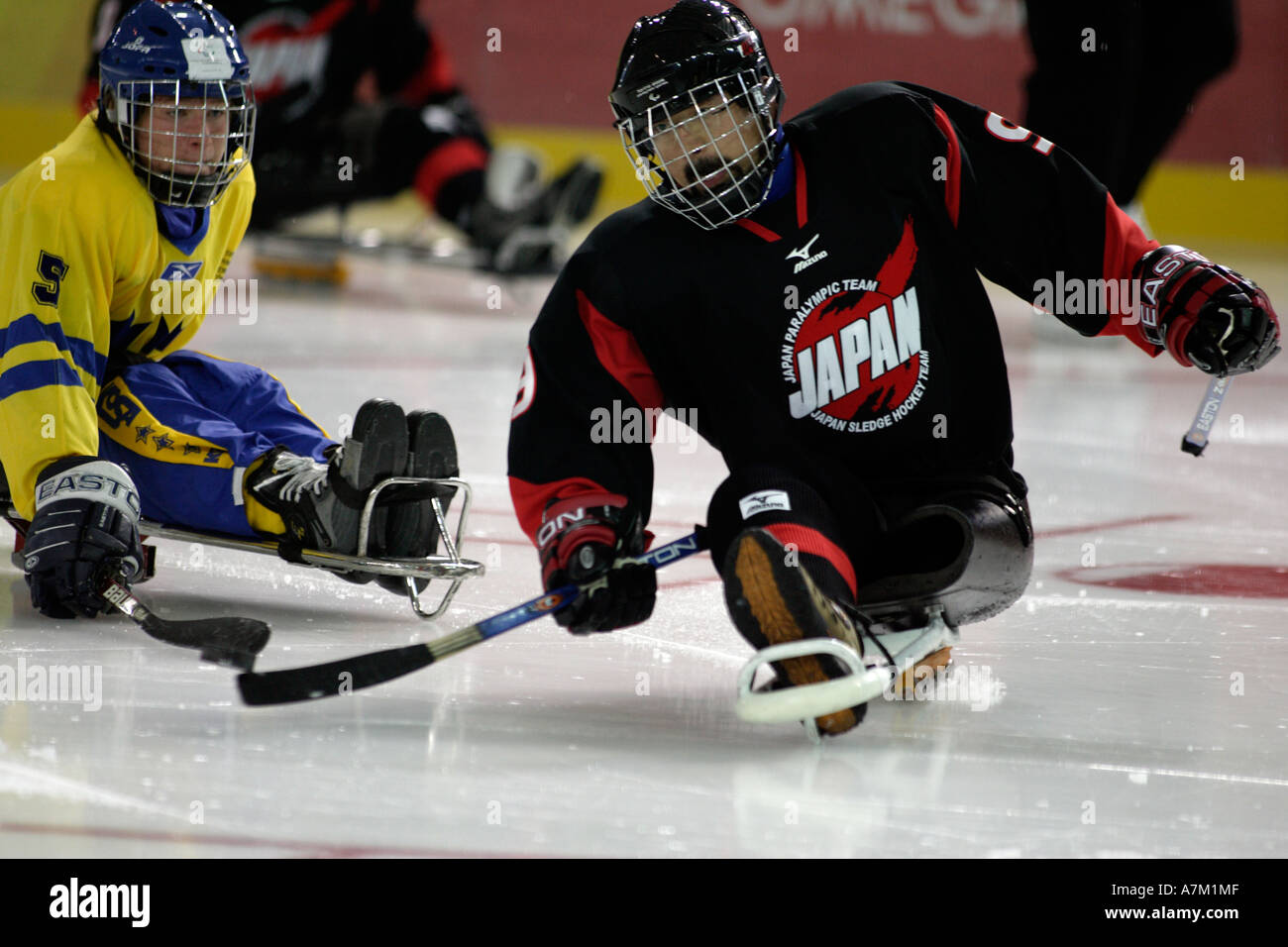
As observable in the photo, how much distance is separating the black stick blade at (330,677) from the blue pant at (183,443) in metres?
0.55

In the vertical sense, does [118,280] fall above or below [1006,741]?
above

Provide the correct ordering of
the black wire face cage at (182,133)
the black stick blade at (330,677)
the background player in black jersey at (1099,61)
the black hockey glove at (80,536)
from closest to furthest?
the black stick blade at (330,677) < the black hockey glove at (80,536) < the black wire face cage at (182,133) < the background player in black jersey at (1099,61)

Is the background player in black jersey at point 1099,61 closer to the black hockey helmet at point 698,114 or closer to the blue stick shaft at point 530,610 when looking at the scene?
the black hockey helmet at point 698,114

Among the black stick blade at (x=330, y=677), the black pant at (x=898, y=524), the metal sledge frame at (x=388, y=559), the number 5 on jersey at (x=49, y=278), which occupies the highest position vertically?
the number 5 on jersey at (x=49, y=278)

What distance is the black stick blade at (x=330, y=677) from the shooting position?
5.59 ft

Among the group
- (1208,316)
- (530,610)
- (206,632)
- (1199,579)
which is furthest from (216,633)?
(1199,579)

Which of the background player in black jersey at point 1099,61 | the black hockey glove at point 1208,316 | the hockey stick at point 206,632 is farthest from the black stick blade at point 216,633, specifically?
the background player in black jersey at point 1099,61

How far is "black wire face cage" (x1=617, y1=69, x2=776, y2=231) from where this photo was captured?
1.83 meters

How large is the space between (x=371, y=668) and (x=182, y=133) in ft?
2.73

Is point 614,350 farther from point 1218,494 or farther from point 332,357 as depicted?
point 332,357

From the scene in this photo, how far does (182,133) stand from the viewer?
2.19 meters
